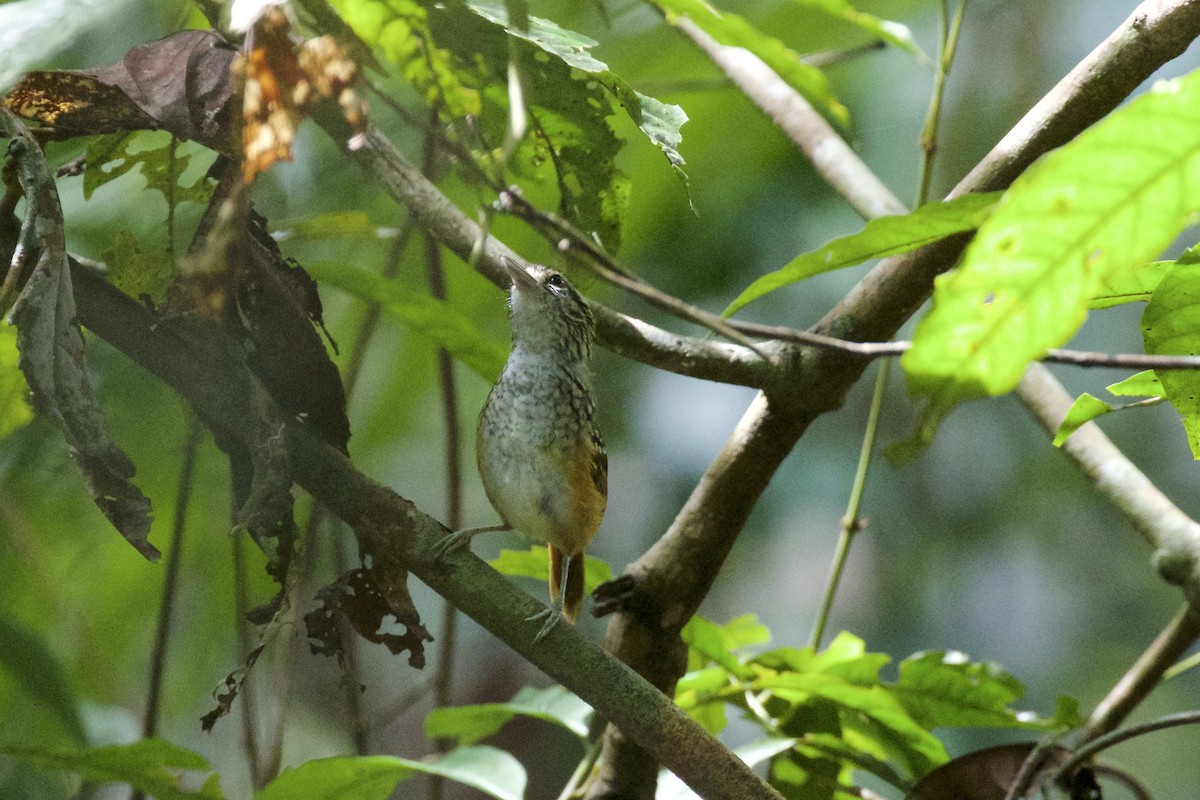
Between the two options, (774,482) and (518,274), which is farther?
(774,482)

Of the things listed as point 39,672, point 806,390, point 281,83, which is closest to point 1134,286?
point 806,390

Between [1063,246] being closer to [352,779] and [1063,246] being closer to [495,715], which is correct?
[352,779]

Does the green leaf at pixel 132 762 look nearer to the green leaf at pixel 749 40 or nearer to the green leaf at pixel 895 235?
the green leaf at pixel 895 235

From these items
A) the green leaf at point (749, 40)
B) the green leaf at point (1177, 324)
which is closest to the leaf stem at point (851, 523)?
the green leaf at point (749, 40)

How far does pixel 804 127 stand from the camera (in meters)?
2.29

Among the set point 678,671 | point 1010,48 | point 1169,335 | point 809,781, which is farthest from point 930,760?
point 1010,48

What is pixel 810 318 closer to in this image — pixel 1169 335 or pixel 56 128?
pixel 1169 335

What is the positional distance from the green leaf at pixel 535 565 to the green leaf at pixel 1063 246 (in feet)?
3.73

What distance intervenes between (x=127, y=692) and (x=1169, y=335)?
279cm

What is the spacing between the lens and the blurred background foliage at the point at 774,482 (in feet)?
9.14

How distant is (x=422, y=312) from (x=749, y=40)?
66 centimetres

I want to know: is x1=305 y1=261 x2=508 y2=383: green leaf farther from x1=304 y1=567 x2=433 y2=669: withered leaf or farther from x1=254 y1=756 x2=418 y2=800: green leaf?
x1=254 y1=756 x2=418 y2=800: green leaf

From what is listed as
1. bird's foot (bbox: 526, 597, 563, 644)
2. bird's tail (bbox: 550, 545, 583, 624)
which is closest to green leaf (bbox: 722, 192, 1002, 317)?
bird's foot (bbox: 526, 597, 563, 644)

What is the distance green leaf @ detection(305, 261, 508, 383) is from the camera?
5.45ft
